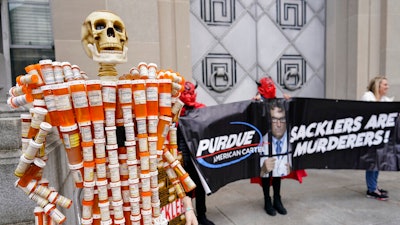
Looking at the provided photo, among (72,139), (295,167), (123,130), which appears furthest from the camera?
(295,167)

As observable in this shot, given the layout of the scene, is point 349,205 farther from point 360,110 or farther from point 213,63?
point 213,63

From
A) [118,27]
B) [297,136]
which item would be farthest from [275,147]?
[118,27]

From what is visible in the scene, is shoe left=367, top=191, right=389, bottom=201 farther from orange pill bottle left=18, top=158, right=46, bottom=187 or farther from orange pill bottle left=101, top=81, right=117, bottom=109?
orange pill bottle left=18, top=158, right=46, bottom=187

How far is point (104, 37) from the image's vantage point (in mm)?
1744

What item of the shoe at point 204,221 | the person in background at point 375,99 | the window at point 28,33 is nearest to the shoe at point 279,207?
the shoe at point 204,221

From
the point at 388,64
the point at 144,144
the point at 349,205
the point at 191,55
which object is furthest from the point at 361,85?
the point at 144,144

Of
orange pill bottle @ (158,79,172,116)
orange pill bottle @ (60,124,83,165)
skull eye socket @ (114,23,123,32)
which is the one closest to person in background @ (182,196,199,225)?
orange pill bottle @ (158,79,172,116)

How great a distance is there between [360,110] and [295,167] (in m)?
1.33

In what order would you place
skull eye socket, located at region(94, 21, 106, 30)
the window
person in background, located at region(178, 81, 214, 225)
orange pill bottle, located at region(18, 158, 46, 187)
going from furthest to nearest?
the window
person in background, located at region(178, 81, 214, 225)
skull eye socket, located at region(94, 21, 106, 30)
orange pill bottle, located at region(18, 158, 46, 187)

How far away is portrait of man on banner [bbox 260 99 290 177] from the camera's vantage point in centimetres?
395

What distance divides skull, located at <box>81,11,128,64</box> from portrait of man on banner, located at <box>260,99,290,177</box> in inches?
101

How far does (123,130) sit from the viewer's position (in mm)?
1752

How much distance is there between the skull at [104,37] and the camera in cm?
175

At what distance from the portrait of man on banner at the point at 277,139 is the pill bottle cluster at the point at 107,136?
7.68 ft
